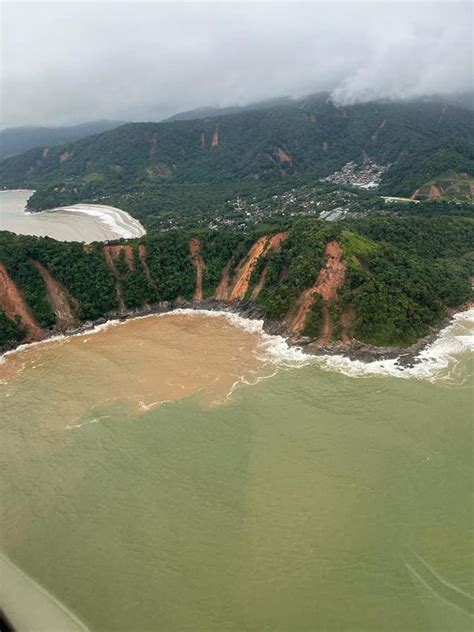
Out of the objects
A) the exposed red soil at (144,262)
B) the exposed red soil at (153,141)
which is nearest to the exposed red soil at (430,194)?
the exposed red soil at (144,262)

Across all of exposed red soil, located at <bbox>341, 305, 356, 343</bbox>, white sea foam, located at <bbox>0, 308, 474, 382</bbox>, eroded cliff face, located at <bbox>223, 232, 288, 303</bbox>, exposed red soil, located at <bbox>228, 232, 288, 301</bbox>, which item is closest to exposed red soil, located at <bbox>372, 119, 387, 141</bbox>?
exposed red soil, located at <bbox>228, 232, 288, 301</bbox>

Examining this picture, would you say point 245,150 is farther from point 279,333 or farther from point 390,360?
point 390,360

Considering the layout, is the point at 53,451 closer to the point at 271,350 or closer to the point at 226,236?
the point at 271,350

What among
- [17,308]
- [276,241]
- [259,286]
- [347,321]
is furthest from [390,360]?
[17,308]

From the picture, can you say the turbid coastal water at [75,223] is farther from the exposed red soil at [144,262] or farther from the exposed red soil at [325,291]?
the exposed red soil at [325,291]

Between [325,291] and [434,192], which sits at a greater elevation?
[434,192]

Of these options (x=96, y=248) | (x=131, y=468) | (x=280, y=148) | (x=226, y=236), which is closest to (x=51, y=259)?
(x=96, y=248)
